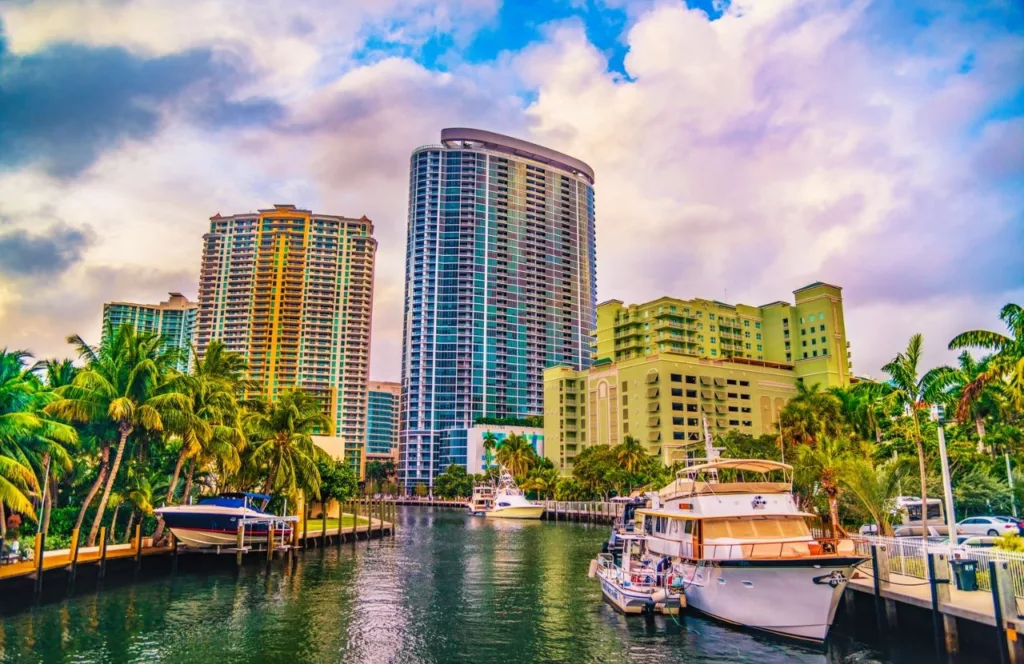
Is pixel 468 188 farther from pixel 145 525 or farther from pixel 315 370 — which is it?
pixel 145 525

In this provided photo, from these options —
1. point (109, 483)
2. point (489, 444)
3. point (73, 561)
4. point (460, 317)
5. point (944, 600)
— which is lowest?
point (73, 561)

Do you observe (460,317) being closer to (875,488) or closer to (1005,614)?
(875,488)

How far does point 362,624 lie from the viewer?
2766 centimetres

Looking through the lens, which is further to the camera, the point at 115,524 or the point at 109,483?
the point at 115,524

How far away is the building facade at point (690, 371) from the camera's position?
12119 cm

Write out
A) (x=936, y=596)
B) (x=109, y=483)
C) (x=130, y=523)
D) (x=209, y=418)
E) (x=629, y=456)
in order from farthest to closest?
(x=629, y=456) < (x=209, y=418) < (x=130, y=523) < (x=109, y=483) < (x=936, y=596)

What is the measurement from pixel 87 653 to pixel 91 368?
21.4m

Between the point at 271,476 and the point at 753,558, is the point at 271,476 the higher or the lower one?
the higher one

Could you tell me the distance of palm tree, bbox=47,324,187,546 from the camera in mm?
36906

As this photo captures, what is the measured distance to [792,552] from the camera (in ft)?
84.3

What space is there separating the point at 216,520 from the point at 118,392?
9.99 metres

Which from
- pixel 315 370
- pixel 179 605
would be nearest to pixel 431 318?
pixel 315 370

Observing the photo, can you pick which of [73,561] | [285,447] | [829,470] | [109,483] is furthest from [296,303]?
[829,470]

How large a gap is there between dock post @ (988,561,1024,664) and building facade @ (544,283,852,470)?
9519 centimetres
